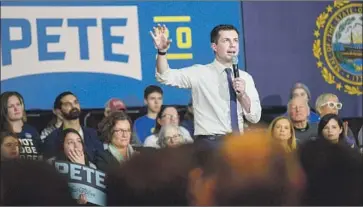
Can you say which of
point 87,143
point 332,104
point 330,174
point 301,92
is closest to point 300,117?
point 332,104

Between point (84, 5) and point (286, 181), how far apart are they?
549 cm

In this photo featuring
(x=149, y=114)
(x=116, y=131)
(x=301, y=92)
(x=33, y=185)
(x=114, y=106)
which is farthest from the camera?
(x=301, y=92)

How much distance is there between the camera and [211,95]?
4.75 meters

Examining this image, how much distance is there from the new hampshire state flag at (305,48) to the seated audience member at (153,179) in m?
5.62

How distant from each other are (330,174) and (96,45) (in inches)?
214

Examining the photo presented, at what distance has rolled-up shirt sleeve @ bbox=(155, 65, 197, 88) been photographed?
4676 millimetres

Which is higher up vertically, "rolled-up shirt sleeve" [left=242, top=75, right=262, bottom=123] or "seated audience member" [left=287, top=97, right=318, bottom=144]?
"rolled-up shirt sleeve" [left=242, top=75, right=262, bottom=123]

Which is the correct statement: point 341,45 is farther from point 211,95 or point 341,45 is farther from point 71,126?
point 211,95

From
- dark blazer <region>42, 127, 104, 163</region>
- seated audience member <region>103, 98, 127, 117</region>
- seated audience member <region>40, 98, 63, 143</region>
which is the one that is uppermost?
seated audience member <region>103, 98, 127, 117</region>

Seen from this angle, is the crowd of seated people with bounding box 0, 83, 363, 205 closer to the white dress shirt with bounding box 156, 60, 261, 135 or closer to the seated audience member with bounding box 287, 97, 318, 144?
the white dress shirt with bounding box 156, 60, 261, 135

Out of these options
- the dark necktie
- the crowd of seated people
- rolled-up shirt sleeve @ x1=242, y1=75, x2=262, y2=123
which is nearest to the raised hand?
the dark necktie

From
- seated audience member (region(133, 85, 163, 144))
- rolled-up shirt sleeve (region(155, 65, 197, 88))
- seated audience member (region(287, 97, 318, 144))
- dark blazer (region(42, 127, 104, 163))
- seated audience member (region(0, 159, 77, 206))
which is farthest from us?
seated audience member (region(133, 85, 163, 144))

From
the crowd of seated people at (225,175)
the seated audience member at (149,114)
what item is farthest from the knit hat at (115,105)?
the crowd of seated people at (225,175)

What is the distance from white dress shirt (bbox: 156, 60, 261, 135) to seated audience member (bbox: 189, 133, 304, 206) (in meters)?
2.76
